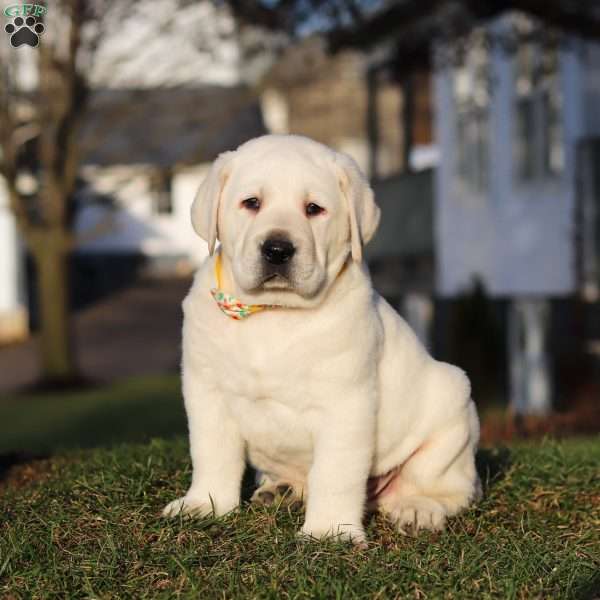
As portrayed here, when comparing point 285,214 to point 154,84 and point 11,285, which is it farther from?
point 11,285

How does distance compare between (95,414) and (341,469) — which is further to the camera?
(95,414)

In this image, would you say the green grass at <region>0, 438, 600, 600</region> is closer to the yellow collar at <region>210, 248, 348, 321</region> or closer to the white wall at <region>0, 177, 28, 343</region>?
the yellow collar at <region>210, 248, 348, 321</region>

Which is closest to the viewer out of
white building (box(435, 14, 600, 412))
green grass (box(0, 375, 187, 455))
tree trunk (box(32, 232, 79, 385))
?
green grass (box(0, 375, 187, 455))

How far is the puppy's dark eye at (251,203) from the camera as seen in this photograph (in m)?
3.92

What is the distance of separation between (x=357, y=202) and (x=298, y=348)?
611mm

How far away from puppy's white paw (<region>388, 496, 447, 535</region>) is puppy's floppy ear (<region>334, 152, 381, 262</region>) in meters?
1.05

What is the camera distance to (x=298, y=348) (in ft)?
12.7

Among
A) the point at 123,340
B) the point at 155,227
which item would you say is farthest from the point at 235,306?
the point at 155,227

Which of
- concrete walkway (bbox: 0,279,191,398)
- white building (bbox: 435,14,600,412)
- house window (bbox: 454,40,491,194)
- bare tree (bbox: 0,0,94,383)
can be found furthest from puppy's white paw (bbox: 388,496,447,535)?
concrete walkway (bbox: 0,279,191,398)

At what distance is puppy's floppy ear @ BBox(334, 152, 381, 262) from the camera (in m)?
4.00

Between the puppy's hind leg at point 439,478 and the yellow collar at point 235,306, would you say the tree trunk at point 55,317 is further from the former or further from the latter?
the yellow collar at point 235,306

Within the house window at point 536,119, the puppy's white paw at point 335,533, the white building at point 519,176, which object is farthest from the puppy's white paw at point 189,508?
the house window at point 536,119

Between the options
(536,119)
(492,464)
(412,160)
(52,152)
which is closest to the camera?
(492,464)

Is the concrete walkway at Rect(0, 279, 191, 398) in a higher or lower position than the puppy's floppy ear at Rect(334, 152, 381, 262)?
lower
